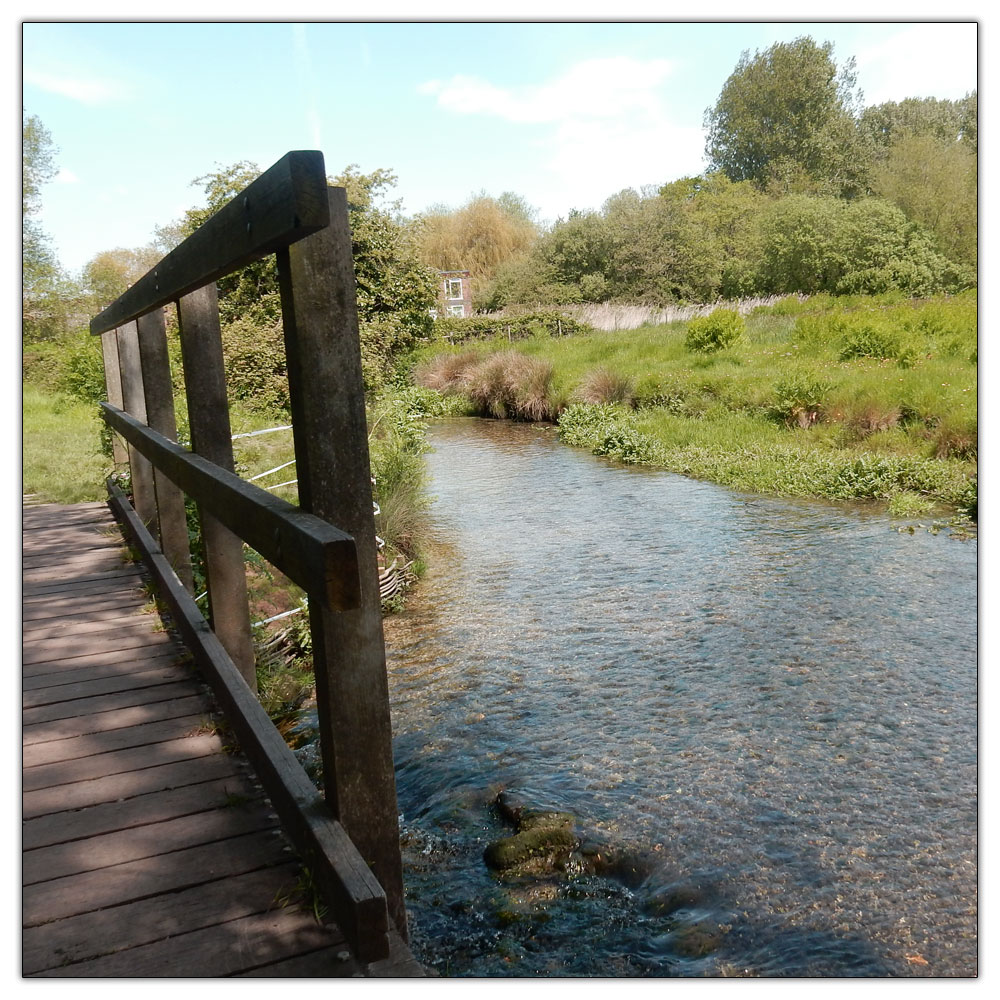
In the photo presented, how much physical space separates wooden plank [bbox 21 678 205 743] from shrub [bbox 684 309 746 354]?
1624cm

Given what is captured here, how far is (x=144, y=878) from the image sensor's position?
84.4 inches

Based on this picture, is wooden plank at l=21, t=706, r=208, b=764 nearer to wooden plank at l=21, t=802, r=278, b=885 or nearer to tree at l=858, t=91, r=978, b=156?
wooden plank at l=21, t=802, r=278, b=885


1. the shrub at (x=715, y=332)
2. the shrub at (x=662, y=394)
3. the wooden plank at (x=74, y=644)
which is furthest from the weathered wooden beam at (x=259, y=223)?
the shrub at (x=715, y=332)

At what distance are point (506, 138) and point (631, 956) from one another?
126 feet

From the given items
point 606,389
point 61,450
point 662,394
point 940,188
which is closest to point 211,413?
point 61,450

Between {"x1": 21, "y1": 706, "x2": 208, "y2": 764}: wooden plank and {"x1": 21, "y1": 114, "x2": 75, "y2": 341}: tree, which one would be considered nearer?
{"x1": 21, "y1": 706, "x2": 208, "y2": 764}: wooden plank

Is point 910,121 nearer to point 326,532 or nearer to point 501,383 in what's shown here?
point 501,383

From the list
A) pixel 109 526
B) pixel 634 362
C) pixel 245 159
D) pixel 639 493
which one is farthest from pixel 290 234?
pixel 634 362

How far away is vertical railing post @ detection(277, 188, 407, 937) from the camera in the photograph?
1.72 m

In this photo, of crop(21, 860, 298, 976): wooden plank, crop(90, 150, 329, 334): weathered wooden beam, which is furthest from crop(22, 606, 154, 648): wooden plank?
crop(21, 860, 298, 976): wooden plank

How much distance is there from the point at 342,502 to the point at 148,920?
998mm

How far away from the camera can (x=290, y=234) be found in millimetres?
1585

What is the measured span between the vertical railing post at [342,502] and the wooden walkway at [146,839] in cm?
26
